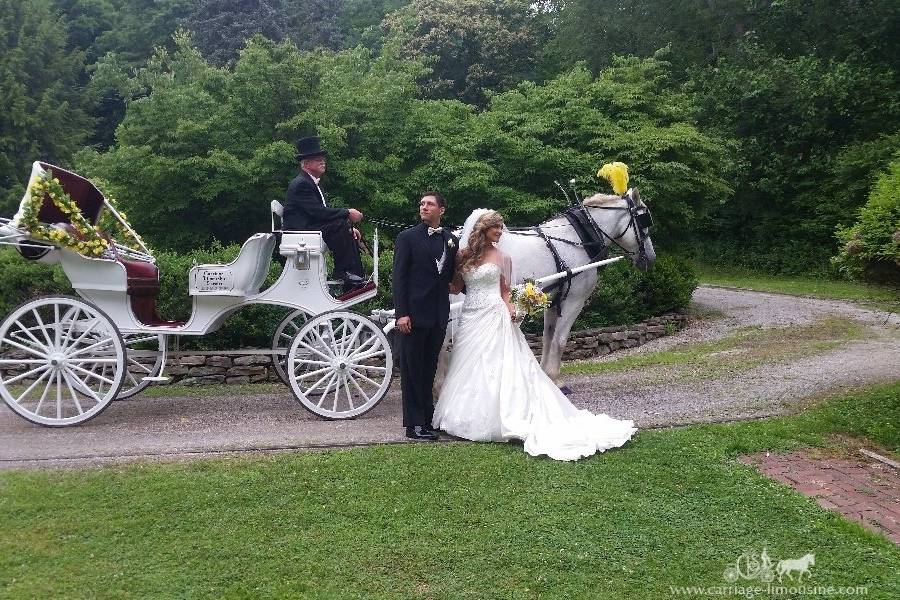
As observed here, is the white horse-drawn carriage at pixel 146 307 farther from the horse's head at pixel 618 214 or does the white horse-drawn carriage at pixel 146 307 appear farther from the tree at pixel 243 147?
the tree at pixel 243 147

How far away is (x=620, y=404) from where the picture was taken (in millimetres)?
7590

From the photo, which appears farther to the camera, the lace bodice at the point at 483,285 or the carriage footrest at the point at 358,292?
the carriage footrest at the point at 358,292

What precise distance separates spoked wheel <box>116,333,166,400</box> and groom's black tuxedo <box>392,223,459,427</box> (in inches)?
95.9

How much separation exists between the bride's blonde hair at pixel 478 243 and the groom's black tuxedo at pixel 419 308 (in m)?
0.24

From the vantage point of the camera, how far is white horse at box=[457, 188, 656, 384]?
7746mm

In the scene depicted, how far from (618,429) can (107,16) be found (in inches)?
1292

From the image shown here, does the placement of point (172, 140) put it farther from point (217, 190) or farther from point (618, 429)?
point (618, 429)

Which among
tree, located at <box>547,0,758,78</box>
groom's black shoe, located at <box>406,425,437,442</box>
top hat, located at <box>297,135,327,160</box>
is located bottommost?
groom's black shoe, located at <box>406,425,437,442</box>

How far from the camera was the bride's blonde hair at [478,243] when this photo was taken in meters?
6.48

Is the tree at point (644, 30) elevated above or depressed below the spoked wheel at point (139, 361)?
above

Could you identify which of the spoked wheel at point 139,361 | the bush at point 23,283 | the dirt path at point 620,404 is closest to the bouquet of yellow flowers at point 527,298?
the dirt path at point 620,404

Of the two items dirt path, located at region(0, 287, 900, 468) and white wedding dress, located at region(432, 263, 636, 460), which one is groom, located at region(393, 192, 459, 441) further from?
dirt path, located at region(0, 287, 900, 468)

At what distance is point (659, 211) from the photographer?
13.7m

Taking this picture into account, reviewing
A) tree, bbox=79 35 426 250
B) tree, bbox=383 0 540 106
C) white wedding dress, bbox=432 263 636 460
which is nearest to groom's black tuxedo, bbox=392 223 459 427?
white wedding dress, bbox=432 263 636 460
